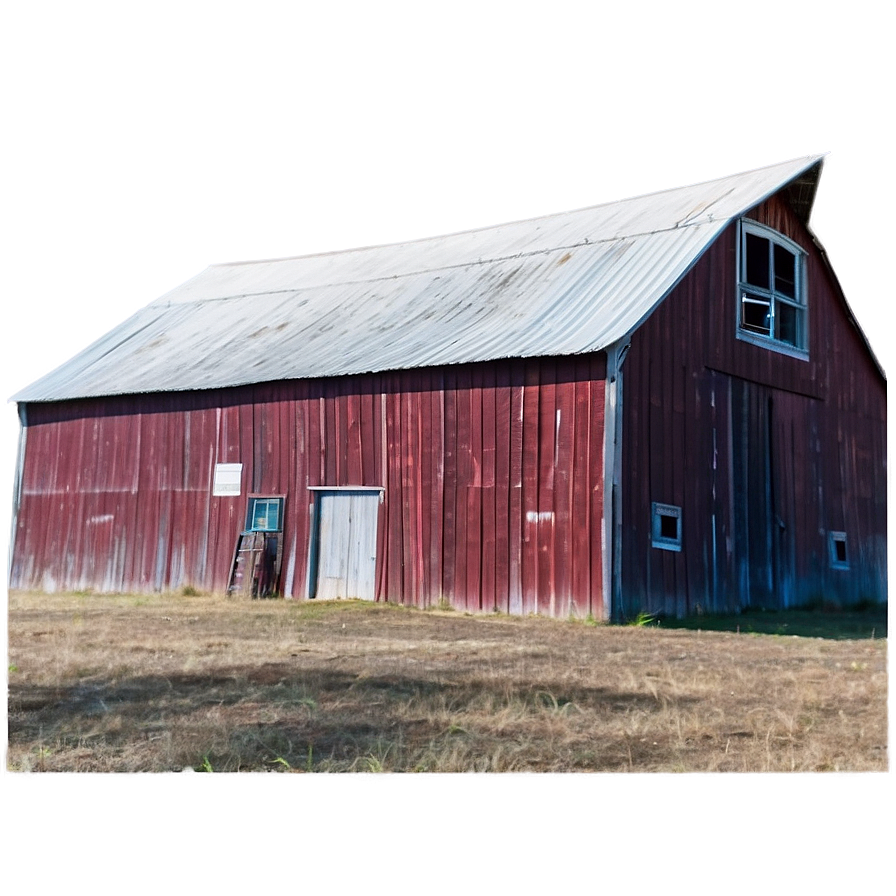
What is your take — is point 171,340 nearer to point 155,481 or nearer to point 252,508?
point 155,481

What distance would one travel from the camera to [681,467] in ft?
56.2

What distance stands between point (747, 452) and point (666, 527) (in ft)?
8.41

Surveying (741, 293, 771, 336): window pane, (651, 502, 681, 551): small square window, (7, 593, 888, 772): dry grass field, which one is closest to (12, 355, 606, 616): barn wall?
(651, 502, 681, 551): small square window

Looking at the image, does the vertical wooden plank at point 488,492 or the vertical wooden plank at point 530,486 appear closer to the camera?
the vertical wooden plank at point 530,486

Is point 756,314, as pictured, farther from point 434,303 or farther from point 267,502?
point 267,502

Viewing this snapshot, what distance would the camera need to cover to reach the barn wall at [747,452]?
16516mm

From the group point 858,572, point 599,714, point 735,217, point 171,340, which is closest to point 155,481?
point 171,340

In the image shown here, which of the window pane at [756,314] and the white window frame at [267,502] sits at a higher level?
the window pane at [756,314]

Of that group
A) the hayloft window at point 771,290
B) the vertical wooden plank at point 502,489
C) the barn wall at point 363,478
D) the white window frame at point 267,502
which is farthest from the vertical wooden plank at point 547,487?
the white window frame at point 267,502

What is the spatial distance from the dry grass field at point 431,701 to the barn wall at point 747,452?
132 inches

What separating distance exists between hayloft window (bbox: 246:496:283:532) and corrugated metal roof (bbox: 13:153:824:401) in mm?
1941

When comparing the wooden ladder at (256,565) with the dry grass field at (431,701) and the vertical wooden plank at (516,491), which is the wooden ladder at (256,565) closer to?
the vertical wooden plank at (516,491)

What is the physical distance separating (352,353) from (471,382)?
2.94 m

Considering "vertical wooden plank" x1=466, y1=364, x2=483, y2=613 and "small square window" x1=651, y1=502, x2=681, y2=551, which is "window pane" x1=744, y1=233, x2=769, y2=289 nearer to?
"small square window" x1=651, y1=502, x2=681, y2=551
